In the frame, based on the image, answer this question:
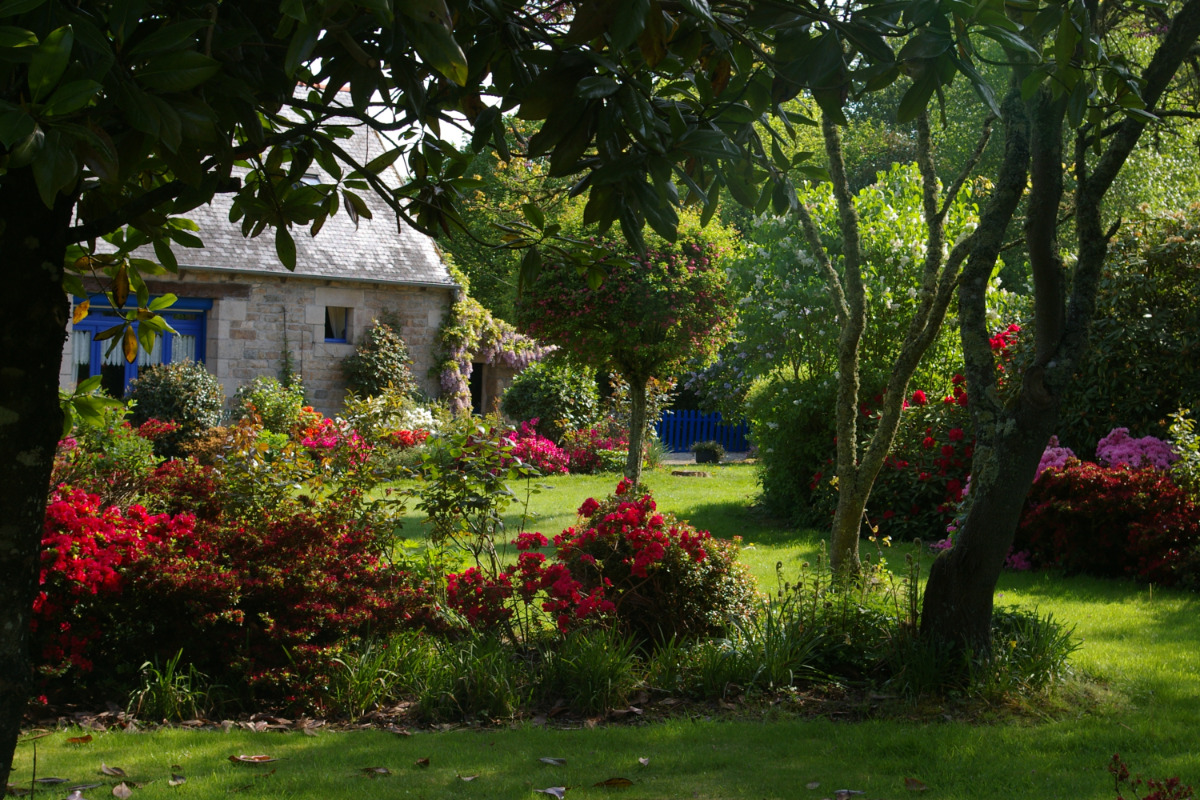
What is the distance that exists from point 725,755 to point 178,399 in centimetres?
1282

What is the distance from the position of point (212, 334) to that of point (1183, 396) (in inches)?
580

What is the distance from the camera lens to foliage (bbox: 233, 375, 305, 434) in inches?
567

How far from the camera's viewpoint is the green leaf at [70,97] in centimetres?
147

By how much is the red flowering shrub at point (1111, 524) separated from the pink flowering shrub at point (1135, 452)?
0.34 metres

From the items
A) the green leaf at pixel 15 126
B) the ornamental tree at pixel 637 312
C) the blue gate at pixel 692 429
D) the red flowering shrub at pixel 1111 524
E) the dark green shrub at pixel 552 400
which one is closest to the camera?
the green leaf at pixel 15 126

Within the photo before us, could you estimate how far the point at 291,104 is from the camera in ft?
8.57

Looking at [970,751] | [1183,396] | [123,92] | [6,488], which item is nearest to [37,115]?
[123,92]

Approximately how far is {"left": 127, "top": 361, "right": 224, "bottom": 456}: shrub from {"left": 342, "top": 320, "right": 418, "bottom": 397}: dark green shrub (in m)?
3.14

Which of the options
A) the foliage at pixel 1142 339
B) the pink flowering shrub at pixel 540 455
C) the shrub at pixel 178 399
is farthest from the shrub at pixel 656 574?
the shrub at pixel 178 399

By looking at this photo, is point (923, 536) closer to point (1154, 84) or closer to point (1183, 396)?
point (1183, 396)

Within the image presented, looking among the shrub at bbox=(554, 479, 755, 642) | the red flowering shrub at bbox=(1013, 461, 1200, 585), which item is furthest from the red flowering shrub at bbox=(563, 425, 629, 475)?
the shrub at bbox=(554, 479, 755, 642)

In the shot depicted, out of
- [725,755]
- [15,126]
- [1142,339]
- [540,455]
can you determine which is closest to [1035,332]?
[725,755]

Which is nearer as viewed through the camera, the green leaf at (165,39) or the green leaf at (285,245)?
the green leaf at (165,39)

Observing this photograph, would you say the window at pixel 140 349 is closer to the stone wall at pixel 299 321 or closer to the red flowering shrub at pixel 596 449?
the stone wall at pixel 299 321
